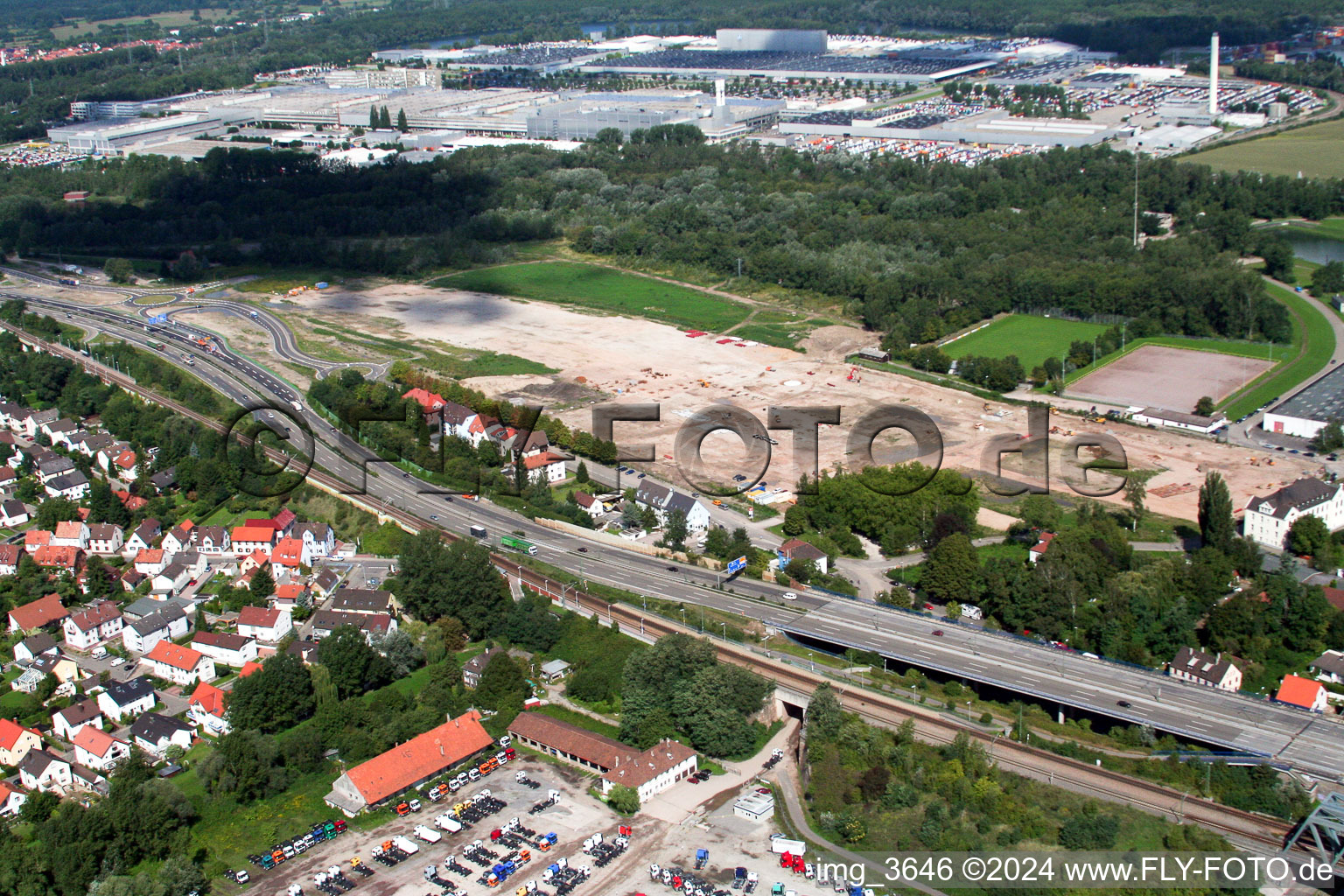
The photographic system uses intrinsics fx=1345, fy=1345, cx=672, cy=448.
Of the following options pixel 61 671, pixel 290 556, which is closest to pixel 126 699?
pixel 61 671

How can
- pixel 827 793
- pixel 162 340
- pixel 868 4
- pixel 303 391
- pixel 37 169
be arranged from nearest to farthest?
pixel 827 793 → pixel 303 391 → pixel 162 340 → pixel 37 169 → pixel 868 4

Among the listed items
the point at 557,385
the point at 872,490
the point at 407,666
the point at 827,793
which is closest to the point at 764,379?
the point at 557,385

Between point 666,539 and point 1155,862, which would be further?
point 666,539

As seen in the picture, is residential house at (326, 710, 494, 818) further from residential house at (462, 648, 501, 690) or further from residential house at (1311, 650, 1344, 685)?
residential house at (1311, 650, 1344, 685)

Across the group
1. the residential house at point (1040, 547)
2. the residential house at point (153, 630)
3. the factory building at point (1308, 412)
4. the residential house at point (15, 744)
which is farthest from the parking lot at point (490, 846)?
the factory building at point (1308, 412)

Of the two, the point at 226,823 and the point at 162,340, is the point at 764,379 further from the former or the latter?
the point at 226,823

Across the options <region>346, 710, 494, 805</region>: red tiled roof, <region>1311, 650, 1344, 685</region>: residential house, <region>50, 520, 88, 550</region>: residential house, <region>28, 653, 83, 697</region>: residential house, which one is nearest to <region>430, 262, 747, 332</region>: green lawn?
<region>50, 520, 88, 550</region>: residential house

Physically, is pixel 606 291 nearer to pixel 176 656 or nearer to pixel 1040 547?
pixel 1040 547

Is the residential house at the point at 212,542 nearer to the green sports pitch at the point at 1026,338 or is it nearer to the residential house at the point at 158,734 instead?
the residential house at the point at 158,734
